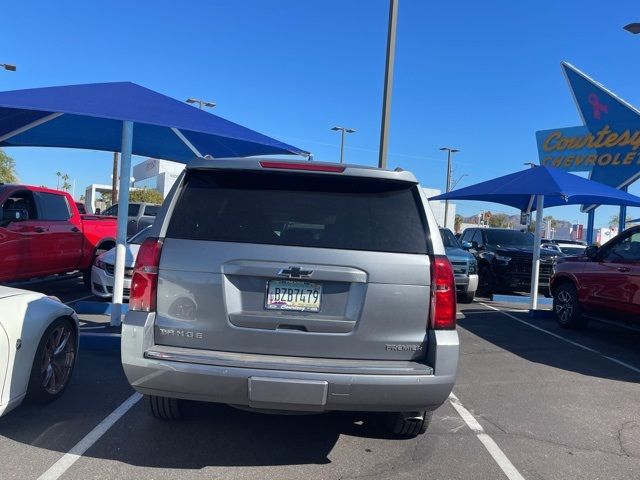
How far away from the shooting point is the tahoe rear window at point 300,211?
11.2 ft

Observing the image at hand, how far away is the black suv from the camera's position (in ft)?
43.8

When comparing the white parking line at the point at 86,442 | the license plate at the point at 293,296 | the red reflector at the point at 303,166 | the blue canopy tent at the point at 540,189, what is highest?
the blue canopy tent at the point at 540,189

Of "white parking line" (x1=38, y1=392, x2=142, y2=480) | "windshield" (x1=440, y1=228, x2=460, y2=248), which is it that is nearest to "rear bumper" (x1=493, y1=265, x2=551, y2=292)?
"windshield" (x1=440, y1=228, x2=460, y2=248)

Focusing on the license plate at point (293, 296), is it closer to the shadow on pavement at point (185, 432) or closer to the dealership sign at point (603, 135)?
the shadow on pavement at point (185, 432)

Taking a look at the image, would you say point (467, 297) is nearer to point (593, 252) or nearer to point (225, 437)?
point (593, 252)

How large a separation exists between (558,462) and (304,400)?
7.10 ft

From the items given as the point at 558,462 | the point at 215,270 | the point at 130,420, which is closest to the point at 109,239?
the point at 130,420

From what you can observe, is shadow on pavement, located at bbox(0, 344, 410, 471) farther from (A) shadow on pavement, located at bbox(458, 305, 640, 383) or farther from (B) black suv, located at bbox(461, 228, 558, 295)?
(B) black suv, located at bbox(461, 228, 558, 295)

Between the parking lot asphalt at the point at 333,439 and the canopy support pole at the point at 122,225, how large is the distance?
3.80ft

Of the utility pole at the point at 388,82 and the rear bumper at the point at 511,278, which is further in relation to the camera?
the rear bumper at the point at 511,278

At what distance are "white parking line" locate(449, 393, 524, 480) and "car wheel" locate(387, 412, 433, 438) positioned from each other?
21.2 inches

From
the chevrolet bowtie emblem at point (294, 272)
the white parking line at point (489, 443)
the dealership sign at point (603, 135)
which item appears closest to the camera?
the chevrolet bowtie emblem at point (294, 272)

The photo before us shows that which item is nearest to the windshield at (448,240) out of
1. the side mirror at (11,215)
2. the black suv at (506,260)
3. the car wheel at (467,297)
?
the black suv at (506,260)

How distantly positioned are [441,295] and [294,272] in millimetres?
940
